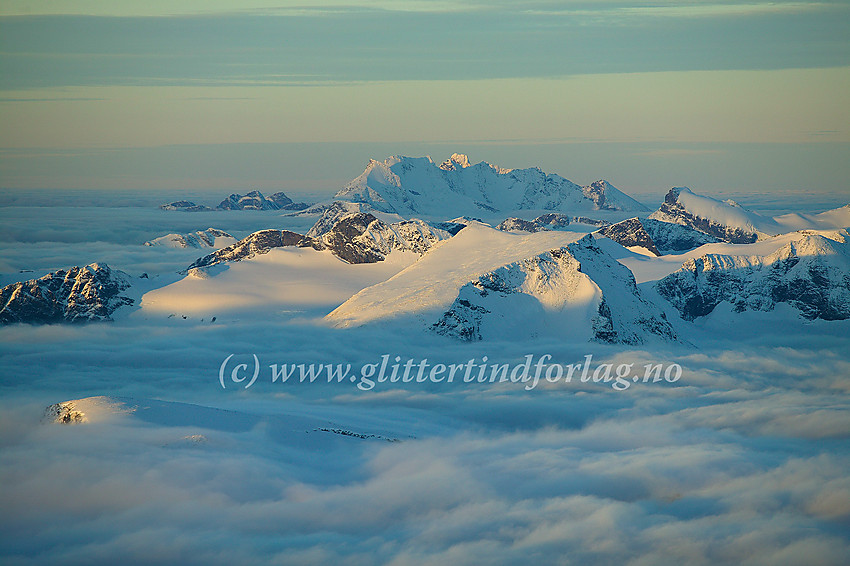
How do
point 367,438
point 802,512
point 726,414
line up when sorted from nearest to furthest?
point 802,512, point 367,438, point 726,414

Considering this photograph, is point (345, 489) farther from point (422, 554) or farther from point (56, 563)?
point (56, 563)

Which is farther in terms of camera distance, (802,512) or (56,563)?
(802,512)

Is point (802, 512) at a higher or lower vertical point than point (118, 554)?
lower

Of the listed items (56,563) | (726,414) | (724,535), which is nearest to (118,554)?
(56,563)

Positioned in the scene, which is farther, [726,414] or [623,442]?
[726,414]

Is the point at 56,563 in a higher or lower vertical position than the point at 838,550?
higher

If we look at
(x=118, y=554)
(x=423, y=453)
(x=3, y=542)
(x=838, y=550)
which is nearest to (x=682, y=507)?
(x=838, y=550)

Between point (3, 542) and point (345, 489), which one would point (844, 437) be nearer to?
point (345, 489)

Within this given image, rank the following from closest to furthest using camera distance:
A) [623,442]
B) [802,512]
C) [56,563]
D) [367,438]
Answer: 1. [56,563]
2. [802,512]
3. [367,438]
4. [623,442]

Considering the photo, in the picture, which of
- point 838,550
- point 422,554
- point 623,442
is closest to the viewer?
point 422,554
